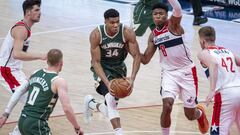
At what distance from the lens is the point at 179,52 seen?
1009 cm

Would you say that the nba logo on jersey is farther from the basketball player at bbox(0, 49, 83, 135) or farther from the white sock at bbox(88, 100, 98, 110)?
the white sock at bbox(88, 100, 98, 110)

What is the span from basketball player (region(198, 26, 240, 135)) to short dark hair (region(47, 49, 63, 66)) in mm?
1942

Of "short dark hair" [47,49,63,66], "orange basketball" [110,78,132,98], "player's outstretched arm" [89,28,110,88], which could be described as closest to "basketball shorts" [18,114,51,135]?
"short dark hair" [47,49,63,66]

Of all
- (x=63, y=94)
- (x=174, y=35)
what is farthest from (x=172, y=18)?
(x=63, y=94)

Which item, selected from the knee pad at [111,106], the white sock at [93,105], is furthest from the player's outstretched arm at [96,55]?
the white sock at [93,105]

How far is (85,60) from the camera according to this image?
15.2 m

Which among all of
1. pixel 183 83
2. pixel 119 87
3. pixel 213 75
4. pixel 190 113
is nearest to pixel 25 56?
pixel 119 87

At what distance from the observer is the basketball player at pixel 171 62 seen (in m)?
9.98

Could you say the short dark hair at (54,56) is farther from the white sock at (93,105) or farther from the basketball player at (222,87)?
the white sock at (93,105)

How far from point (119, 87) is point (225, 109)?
1.60 metres

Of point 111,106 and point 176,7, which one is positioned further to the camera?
point 111,106

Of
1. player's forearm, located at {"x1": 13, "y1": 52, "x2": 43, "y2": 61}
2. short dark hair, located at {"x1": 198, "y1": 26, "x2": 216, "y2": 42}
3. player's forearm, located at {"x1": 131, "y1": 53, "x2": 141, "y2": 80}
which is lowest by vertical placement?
player's forearm, located at {"x1": 131, "y1": 53, "x2": 141, "y2": 80}

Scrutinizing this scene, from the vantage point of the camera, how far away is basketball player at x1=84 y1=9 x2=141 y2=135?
995 cm

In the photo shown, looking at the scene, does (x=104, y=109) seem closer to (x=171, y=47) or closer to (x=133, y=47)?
(x=133, y=47)
